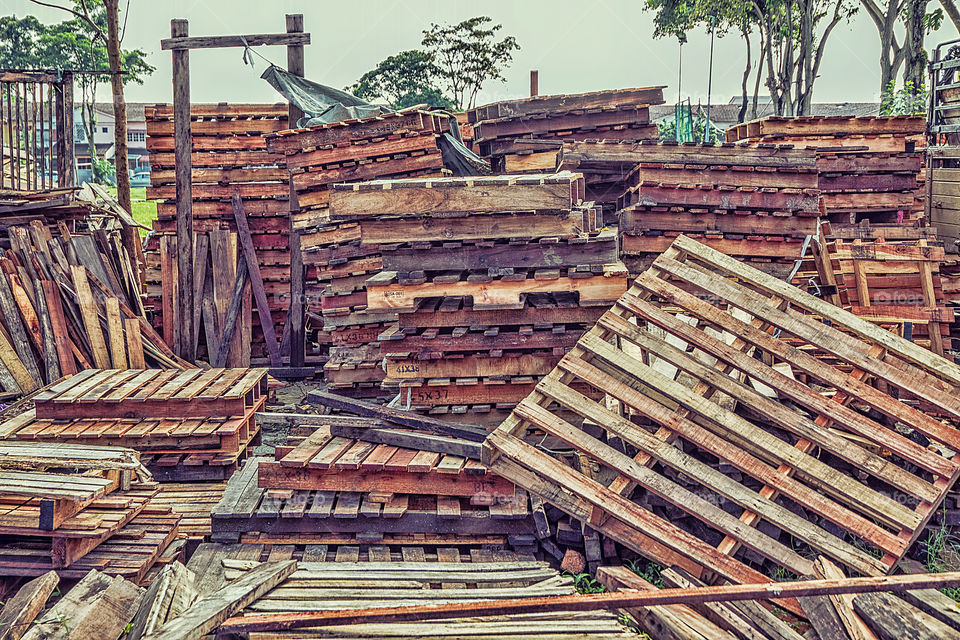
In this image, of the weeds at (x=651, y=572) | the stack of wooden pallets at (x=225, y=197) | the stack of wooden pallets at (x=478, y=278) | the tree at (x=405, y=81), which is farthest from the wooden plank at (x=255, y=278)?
the tree at (x=405, y=81)

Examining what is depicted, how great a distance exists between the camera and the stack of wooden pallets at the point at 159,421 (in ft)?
18.7

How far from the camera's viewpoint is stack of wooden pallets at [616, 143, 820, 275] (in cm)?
683

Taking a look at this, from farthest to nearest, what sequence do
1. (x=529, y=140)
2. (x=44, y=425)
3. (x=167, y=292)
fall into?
(x=167, y=292)
(x=529, y=140)
(x=44, y=425)

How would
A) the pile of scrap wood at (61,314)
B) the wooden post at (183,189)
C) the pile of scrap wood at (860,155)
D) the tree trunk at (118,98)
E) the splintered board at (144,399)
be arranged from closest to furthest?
the splintered board at (144,399), the pile of scrap wood at (61,314), the wooden post at (183,189), the pile of scrap wood at (860,155), the tree trunk at (118,98)

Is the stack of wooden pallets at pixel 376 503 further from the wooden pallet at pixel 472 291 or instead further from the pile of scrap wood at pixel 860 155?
the pile of scrap wood at pixel 860 155

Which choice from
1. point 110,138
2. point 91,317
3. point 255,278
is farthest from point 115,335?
point 110,138

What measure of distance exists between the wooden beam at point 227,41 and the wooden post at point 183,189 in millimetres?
65

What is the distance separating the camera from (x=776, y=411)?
14.7 ft

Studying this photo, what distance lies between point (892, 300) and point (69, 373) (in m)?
8.51

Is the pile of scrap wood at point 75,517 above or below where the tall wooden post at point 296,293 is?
below

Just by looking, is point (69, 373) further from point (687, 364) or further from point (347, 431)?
point (687, 364)

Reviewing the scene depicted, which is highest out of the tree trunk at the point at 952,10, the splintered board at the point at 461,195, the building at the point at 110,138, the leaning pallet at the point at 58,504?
the building at the point at 110,138

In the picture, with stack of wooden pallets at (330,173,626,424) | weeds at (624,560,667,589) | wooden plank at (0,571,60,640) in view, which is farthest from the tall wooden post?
weeds at (624,560,667,589)

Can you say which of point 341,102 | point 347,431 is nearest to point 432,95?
point 341,102
